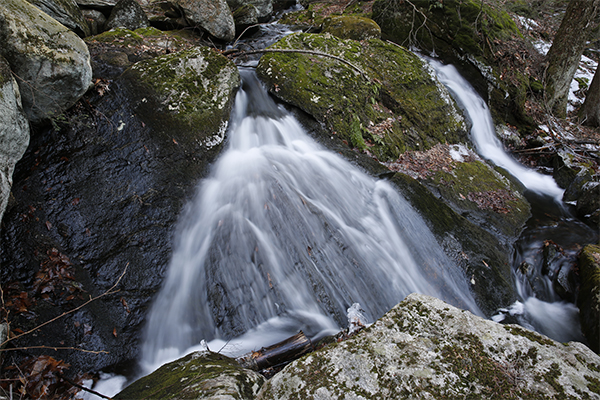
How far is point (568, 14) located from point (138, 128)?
13.1 metres

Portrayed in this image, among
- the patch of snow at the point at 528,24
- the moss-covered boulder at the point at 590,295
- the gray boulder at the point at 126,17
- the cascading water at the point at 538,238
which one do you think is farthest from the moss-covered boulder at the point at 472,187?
the patch of snow at the point at 528,24

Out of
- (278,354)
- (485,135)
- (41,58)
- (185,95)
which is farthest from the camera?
(485,135)

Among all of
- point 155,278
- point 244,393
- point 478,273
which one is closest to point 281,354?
point 244,393

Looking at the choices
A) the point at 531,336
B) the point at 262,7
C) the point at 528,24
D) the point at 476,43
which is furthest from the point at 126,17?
the point at 528,24

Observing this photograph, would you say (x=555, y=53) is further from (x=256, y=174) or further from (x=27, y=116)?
(x=27, y=116)

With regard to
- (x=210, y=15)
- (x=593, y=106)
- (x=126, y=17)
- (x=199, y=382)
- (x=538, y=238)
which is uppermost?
(x=210, y=15)

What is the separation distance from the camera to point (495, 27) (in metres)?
10.7

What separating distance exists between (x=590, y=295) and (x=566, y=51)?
9503 millimetres

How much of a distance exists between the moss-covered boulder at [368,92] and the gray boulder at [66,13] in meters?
4.49

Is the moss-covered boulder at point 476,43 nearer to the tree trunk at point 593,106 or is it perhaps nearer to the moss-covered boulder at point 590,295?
the tree trunk at point 593,106

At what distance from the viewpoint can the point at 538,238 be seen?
20.3 ft

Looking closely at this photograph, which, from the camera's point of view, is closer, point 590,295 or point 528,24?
point 590,295

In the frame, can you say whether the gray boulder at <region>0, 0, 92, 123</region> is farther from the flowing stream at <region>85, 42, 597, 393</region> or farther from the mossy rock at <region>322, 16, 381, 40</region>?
the mossy rock at <region>322, 16, 381, 40</region>

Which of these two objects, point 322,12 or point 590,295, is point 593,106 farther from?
point 322,12
